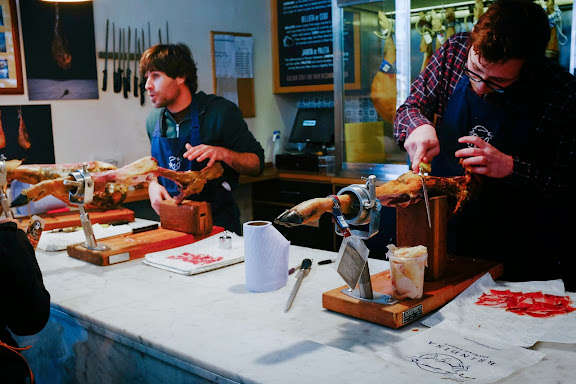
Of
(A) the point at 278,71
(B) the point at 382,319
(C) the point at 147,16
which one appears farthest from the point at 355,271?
(A) the point at 278,71

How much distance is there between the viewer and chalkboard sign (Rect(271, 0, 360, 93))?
516 cm

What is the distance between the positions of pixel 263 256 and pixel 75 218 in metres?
1.59

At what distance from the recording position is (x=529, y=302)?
1.68 metres

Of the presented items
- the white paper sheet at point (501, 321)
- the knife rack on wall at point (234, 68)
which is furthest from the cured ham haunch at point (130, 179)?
the knife rack on wall at point (234, 68)

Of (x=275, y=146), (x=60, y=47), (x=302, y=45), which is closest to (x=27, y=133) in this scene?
(x=60, y=47)

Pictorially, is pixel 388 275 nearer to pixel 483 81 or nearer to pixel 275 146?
pixel 483 81

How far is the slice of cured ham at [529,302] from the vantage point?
161 cm

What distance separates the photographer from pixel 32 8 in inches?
154

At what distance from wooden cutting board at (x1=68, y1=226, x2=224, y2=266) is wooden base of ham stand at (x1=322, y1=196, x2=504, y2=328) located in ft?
3.37

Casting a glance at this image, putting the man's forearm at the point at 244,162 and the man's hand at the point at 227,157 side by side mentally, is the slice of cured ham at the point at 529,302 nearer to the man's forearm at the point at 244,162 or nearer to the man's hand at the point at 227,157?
the man's hand at the point at 227,157

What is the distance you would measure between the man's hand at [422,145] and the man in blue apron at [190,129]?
1.21 metres

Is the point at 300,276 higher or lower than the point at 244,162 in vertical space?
lower

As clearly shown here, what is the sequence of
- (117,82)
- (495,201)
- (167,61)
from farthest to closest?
(117,82) < (167,61) < (495,201)

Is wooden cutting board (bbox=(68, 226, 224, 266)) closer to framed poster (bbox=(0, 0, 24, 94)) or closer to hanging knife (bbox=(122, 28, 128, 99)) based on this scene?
framed poster (bbox=(0, 0, 24, 94))
